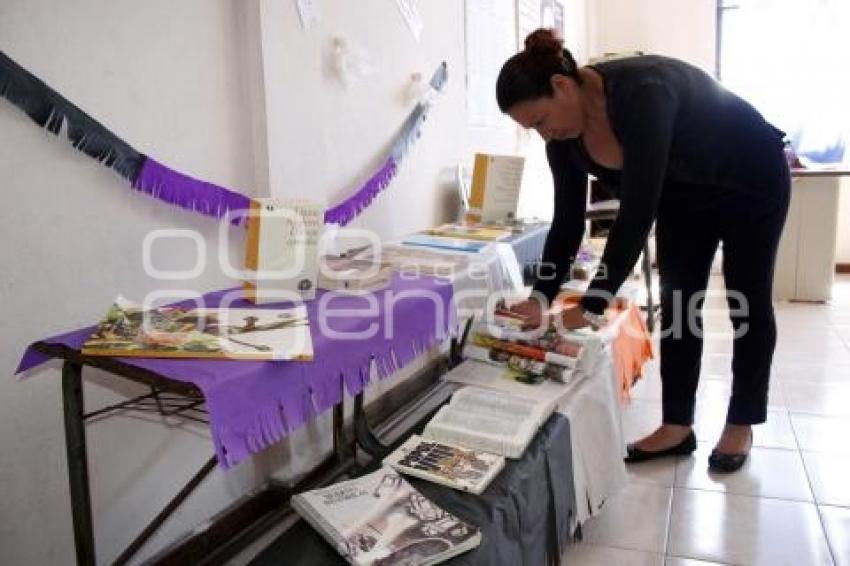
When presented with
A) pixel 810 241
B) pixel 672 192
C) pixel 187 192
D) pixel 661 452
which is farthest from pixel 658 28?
pixel 187 192

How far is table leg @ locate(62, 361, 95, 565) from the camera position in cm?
94

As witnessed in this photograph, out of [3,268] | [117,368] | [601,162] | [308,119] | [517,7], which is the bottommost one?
[117,368]

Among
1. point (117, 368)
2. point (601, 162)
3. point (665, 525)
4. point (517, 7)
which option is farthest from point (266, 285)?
point (517, 7)

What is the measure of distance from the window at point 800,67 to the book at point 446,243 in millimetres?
3437

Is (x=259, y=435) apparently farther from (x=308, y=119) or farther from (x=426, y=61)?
(x=426, y=61)

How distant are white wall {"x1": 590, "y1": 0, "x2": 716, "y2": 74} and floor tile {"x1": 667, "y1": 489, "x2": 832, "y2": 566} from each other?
12.9 feet

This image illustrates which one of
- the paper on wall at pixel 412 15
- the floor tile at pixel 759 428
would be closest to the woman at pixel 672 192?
the floor tile at pixel 759 428

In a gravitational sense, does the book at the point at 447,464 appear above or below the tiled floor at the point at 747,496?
above

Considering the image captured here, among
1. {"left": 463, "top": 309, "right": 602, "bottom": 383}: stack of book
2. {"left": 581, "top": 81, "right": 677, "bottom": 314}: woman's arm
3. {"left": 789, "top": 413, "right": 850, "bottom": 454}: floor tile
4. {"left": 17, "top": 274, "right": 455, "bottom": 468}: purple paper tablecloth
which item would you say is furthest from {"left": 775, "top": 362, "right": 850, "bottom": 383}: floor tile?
{"left": 17, "top": 274, "right": 455, "bottom": 468}: purple paper tablecloth

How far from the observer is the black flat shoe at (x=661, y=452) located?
1981 millimetres

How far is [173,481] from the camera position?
1433 mm

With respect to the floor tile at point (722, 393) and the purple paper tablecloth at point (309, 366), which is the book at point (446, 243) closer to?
the purple paper tablecloth at point (309, 366)

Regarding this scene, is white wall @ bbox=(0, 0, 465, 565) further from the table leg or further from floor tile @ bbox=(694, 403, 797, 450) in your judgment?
floor tile @ bbox=(694, 403, 797, 450)

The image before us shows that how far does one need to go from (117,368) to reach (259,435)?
21 cm
